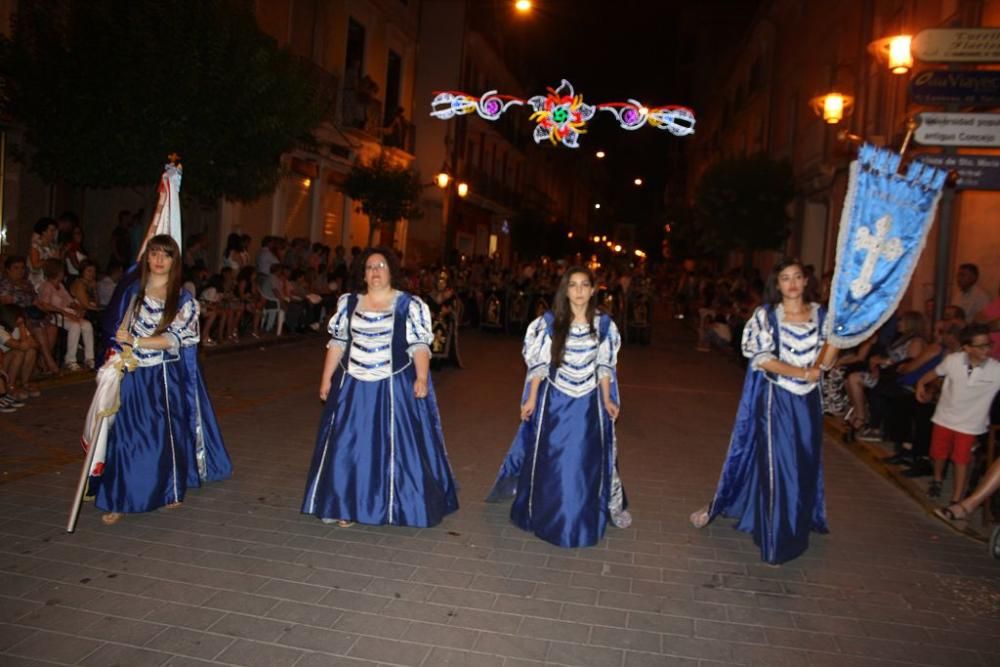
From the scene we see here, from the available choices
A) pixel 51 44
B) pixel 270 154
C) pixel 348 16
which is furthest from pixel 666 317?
pixel 51 44

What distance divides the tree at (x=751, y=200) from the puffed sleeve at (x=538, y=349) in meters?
18.7

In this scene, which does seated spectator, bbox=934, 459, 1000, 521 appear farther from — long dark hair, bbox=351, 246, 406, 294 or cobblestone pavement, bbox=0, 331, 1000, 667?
long dark hair, bbox=351, 246, 406, 294

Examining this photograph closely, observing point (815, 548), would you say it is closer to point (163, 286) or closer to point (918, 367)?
point (918, 367)

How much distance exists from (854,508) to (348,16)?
21.0 metres

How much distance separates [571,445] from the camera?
17.4 ft

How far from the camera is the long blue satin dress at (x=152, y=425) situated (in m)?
5.27

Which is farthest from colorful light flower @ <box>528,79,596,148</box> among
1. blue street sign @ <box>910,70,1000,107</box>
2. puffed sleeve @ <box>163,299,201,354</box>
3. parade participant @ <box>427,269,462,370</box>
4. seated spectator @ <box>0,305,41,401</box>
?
puffed sleeve @ <box>163,299,201,354</box>

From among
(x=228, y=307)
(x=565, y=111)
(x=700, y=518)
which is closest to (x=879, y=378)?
(x=700, y=518)

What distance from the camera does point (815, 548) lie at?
5.58m

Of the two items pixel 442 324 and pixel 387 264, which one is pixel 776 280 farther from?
pixel 442 324

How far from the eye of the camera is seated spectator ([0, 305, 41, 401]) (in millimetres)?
8438

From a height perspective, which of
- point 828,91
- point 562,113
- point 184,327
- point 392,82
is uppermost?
point 392,82

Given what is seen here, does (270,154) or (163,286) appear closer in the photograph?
(163,286)

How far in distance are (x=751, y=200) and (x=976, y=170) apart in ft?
48.2
